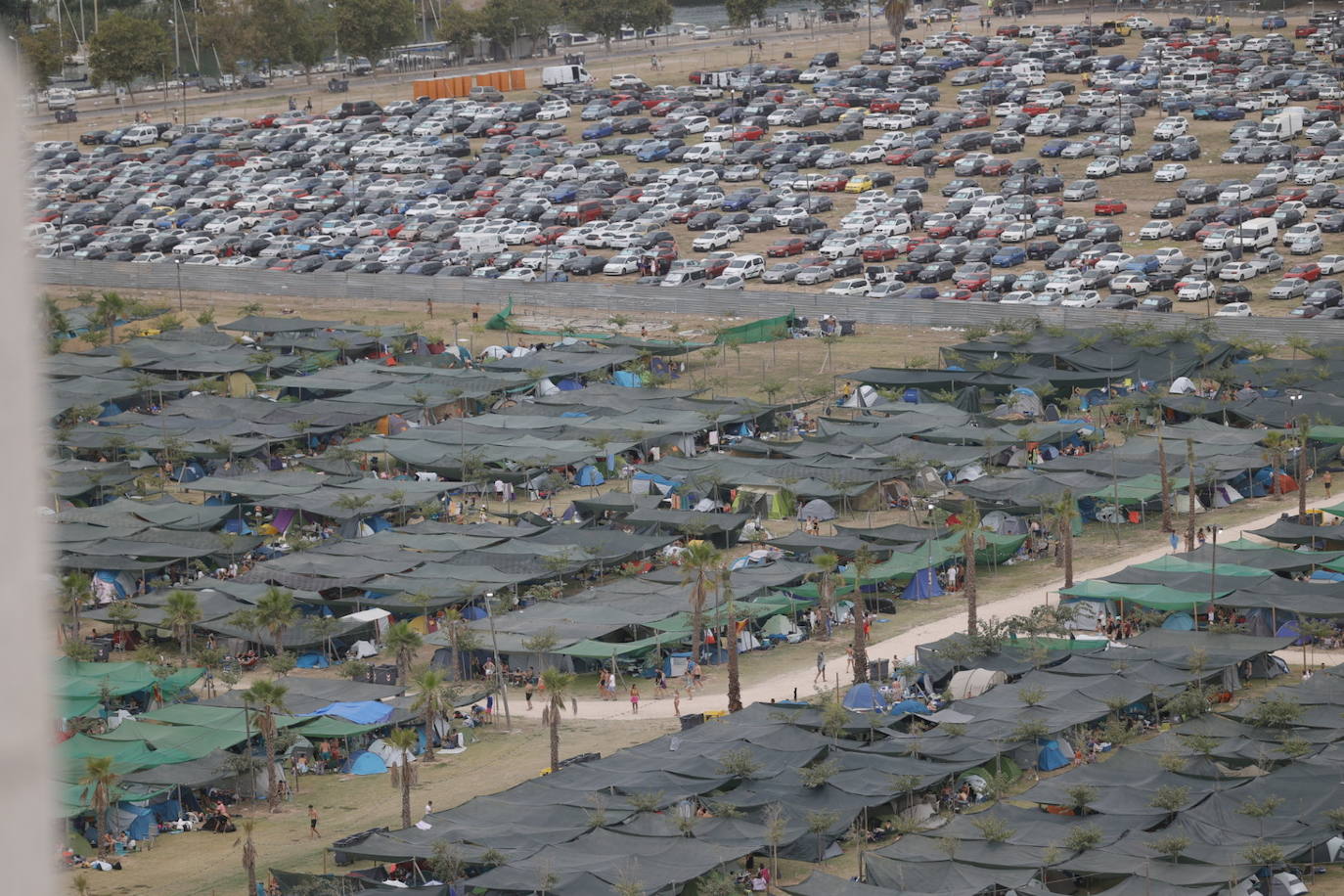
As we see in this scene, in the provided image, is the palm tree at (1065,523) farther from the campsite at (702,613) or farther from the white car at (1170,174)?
the white car at (1170,174)

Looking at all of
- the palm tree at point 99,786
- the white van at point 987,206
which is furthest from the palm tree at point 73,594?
the white van at point 987,206

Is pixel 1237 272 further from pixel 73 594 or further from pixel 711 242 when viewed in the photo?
pixel 73 594

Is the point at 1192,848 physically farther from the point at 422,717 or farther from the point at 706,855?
the point at 422,717

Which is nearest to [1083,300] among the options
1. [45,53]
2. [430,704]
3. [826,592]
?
[826,592]

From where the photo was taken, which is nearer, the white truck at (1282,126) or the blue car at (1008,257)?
the blue car at (1008,257)

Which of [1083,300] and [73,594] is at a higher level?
[1083,300]
